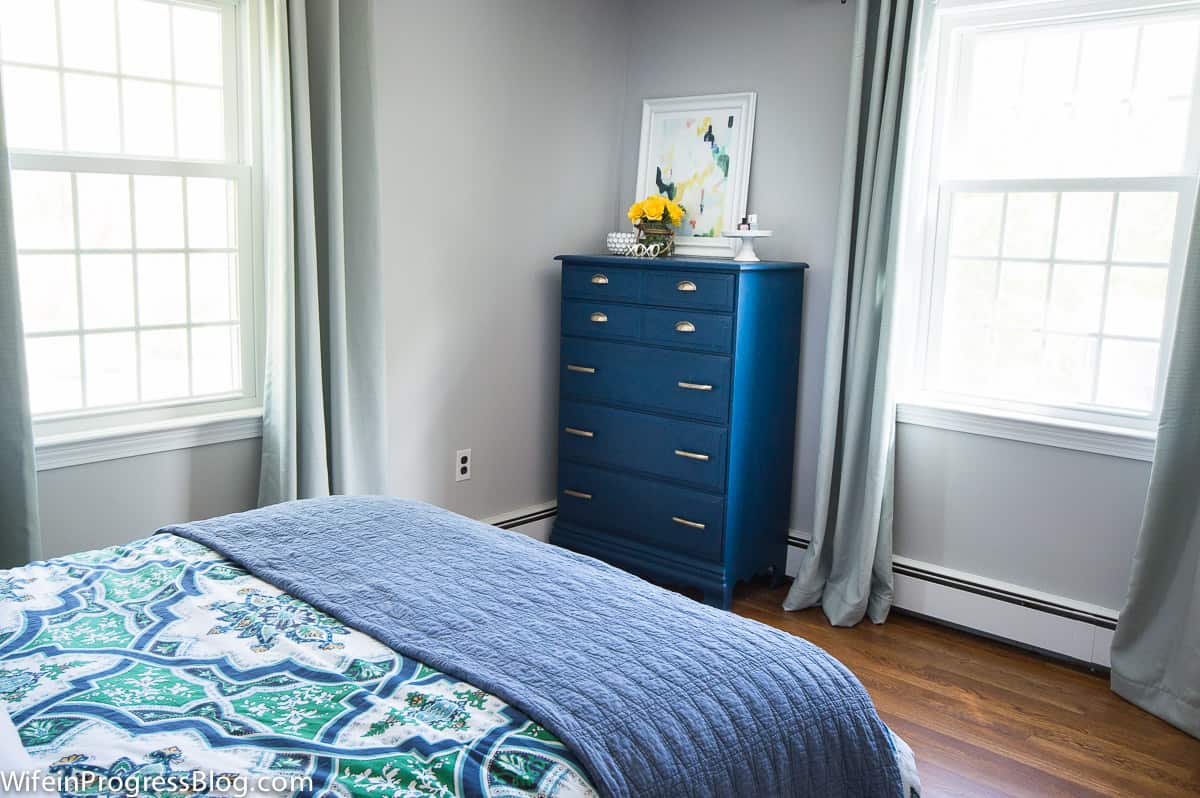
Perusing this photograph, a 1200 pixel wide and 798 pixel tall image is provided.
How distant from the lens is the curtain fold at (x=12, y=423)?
7.78 feet

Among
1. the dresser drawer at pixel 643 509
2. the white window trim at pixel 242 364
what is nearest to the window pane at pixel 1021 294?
the dresser drawer at pixel 643 509

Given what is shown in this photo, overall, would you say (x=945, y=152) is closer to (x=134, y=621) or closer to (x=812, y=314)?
(x=812, y=314)

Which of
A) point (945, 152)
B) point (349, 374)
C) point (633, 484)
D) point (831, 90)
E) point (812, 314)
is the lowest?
point (633, 484)

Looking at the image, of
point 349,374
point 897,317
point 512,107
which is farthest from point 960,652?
point 512,107

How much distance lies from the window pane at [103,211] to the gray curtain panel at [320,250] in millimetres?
400

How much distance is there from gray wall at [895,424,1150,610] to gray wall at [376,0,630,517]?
5.06ft

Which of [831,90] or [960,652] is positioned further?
[831,90]

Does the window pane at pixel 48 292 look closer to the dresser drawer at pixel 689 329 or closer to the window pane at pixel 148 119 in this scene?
the window pane at pixel 148 119

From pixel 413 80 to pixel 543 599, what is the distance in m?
2.26

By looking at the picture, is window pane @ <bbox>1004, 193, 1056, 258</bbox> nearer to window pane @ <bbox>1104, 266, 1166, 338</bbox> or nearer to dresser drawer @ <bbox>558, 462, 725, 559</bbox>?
window pane @ <bbox>1104, 266, 1166, 338</bbox>

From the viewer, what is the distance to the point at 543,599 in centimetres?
181

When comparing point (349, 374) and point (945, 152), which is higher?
point (945, 152)

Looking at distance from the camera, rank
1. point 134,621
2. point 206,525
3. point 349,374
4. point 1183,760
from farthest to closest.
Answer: point 349,374 → point 1183,760 → point 206,525 → point 134,621

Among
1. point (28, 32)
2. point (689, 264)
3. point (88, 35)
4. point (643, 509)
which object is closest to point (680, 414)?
point (643, 509)
